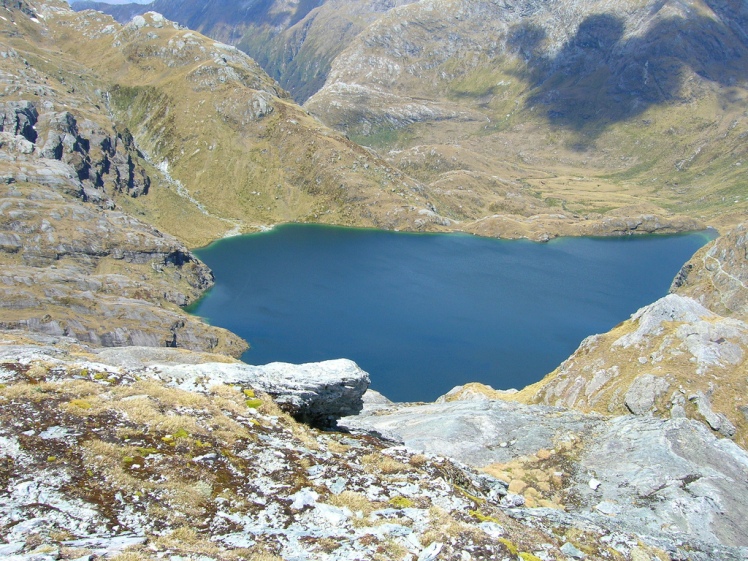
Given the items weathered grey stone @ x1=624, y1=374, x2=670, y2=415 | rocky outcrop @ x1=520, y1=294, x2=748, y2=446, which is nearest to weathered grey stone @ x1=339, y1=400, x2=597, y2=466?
weathered grey stone @ x1=624, y1=374, x2=670, y2=415

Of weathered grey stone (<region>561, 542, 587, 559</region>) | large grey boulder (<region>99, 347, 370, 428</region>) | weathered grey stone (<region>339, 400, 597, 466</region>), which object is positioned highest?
weathered grey stone (<region>561, 542, 587, 559</region>)

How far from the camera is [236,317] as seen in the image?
11881 cm

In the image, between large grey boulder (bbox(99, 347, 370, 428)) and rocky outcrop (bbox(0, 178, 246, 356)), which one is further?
rocky outcrop (bbox(0, 178, 246, 356))

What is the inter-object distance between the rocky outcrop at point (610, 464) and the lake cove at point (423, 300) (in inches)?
1932

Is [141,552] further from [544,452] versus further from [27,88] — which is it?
[27,88]

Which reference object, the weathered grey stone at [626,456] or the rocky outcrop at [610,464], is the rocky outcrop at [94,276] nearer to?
the weathered grey stone at [626,456]

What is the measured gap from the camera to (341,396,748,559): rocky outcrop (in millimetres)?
23875

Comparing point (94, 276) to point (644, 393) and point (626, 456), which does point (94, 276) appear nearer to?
point (644, 393)

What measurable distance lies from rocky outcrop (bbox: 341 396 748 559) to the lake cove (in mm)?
49079

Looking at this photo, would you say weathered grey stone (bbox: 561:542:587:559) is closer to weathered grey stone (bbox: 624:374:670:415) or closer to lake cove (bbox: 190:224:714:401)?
weathered grey stone (bbox: 624:374:670:415)

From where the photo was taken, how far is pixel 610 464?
2958cm

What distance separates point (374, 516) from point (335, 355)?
270 feet

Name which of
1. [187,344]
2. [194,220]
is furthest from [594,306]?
[194,220]

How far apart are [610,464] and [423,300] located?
101953 mm
